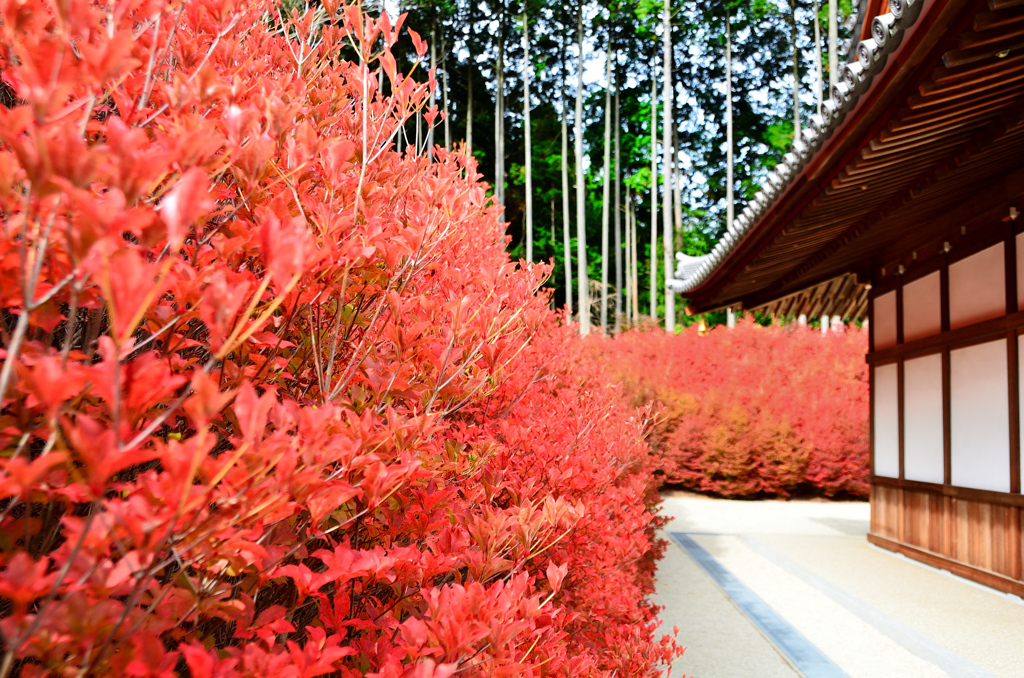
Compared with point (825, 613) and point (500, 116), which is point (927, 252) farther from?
point (500, 116)

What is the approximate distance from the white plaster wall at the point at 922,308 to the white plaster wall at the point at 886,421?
21.0 inches

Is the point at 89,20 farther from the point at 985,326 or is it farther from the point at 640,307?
the point at 640,307

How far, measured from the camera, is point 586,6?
59.5ft

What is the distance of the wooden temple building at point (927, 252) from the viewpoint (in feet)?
7.86

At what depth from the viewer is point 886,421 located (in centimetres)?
612

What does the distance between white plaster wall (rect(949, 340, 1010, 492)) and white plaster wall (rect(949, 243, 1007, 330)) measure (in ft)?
0.71

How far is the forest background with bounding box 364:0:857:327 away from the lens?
60.7 feet

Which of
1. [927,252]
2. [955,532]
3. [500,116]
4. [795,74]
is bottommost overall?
[955,532]

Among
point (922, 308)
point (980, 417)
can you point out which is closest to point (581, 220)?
point (922, 308)

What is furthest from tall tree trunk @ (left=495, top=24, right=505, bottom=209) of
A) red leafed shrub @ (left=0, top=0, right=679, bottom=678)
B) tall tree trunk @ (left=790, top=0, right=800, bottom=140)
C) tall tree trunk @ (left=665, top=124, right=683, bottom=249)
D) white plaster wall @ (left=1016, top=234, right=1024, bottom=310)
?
red leafed shrub @ (left=0, top=0, right=679, bottom=678)

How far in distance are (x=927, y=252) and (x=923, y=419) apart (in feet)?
4.45

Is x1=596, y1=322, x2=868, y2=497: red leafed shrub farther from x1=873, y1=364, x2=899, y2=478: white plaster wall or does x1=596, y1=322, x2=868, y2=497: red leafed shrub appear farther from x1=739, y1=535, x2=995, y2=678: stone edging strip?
x1=739, y1=535, x2=995, y2=678: stone edging strip

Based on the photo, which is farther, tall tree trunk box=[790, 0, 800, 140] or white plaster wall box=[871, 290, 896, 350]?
tall tree trunk box=[790, 0, 800, 140]

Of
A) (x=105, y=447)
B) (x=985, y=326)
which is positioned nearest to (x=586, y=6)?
(x=985, y=326)
